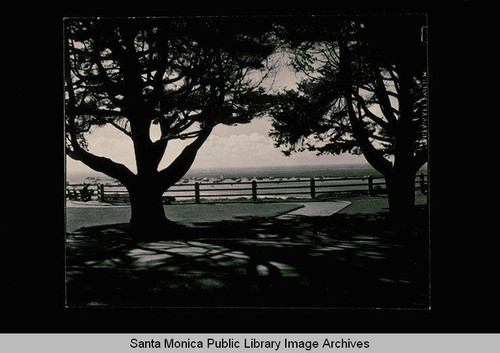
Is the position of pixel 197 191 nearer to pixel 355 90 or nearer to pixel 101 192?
pixel 101 192

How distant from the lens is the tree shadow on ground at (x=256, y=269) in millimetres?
4586

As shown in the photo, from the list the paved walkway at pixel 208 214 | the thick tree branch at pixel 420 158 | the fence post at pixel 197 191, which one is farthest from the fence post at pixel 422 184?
the fence post at pixel 197 191

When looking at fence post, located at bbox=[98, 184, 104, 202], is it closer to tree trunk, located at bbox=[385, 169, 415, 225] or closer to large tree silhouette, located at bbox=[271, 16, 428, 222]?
large tree silhouette, located at bbox=[271, 16, 428, 222]

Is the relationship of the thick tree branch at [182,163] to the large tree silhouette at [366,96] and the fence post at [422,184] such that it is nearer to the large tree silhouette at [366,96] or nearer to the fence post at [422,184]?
the large tree silhouette at [366,96]

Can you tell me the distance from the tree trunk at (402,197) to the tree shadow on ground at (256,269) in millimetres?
416

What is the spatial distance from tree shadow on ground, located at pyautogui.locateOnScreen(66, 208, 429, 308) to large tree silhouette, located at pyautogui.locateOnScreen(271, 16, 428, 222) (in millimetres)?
1906

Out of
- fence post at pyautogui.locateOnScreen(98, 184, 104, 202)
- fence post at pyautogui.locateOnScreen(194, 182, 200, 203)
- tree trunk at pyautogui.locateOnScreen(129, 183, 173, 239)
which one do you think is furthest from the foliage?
fence post at pyautogui.locateOnScreen(98, 184, 104, 202)

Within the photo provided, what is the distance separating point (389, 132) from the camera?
10.8m

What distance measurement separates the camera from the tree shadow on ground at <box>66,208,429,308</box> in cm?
459

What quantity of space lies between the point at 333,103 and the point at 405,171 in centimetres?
314

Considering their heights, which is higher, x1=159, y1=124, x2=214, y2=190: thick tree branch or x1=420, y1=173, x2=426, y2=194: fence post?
x1=159, y1=124, x2=214, y2=190: thick tree branch

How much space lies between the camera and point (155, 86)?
9766 millimetres
